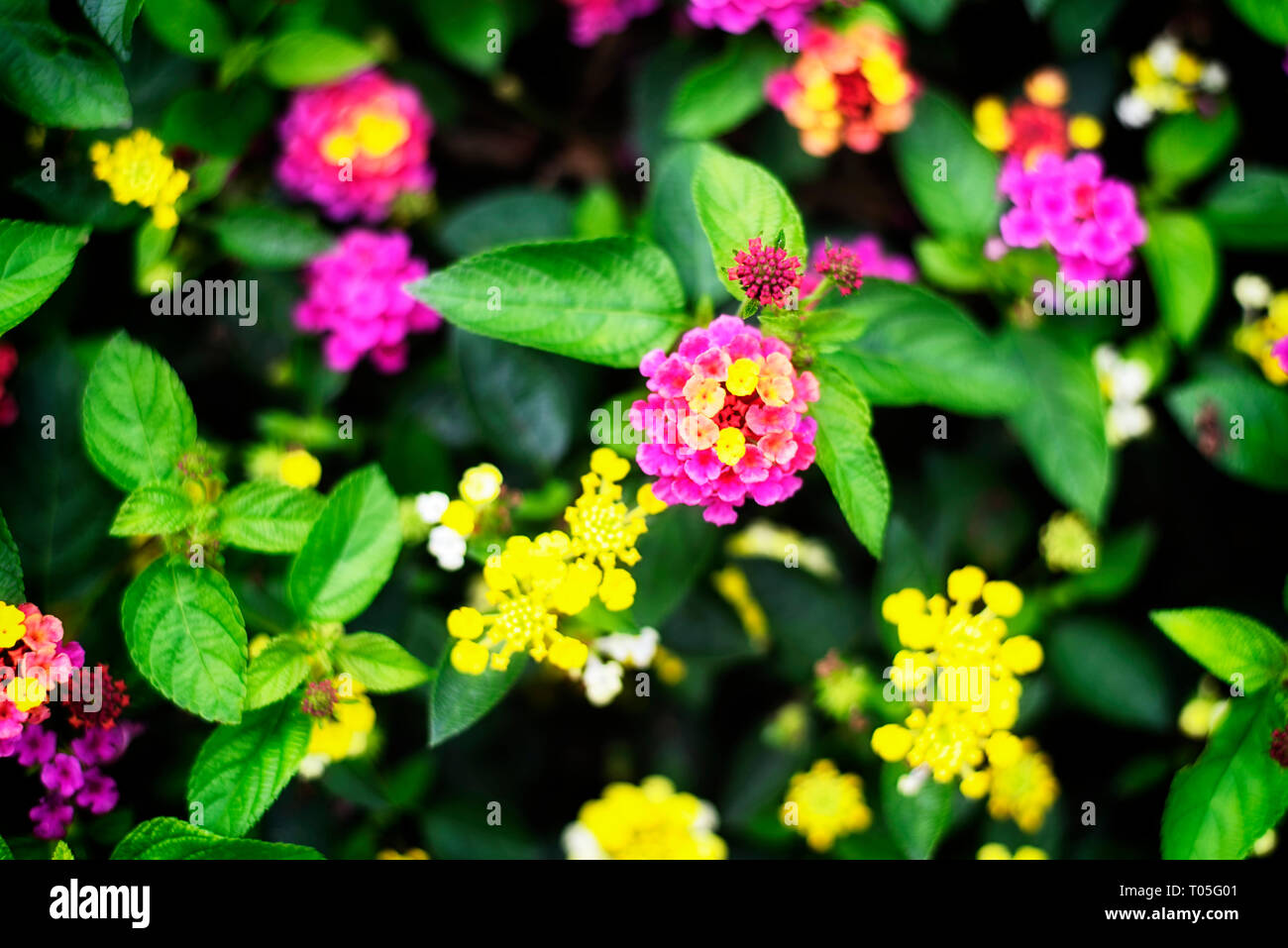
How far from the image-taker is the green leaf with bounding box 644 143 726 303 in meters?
1.58

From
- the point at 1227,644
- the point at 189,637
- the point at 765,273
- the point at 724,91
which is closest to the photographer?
the point at 765,273

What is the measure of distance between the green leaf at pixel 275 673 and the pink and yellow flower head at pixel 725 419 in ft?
1.94

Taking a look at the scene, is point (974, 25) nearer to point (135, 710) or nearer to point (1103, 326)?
point (1103, 326)

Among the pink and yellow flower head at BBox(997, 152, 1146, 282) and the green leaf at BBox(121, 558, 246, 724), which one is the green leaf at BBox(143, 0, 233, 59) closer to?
the green leaf at BBox(121, 558, 246, 724)

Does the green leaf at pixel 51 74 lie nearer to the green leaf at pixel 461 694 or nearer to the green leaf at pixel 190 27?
the green leaf at pixel 190 27

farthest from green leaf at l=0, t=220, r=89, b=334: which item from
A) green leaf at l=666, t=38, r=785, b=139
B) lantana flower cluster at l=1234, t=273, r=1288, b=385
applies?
lantana flower cluster at l=1234, t=273, r=1288, b=385

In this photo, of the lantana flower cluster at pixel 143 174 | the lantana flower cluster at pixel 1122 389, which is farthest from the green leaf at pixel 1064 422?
the lantana flower cluster at pixel 143 174

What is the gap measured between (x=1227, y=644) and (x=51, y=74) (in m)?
2.04

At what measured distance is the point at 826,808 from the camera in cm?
182

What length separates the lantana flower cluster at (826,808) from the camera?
183 cm

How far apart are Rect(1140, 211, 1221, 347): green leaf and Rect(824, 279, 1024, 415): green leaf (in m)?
0.46

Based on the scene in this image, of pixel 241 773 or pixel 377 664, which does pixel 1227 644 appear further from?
pixel 241 773

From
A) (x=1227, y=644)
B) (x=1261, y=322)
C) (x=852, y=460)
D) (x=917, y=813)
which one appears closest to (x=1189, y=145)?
(x=1261, y=322)
